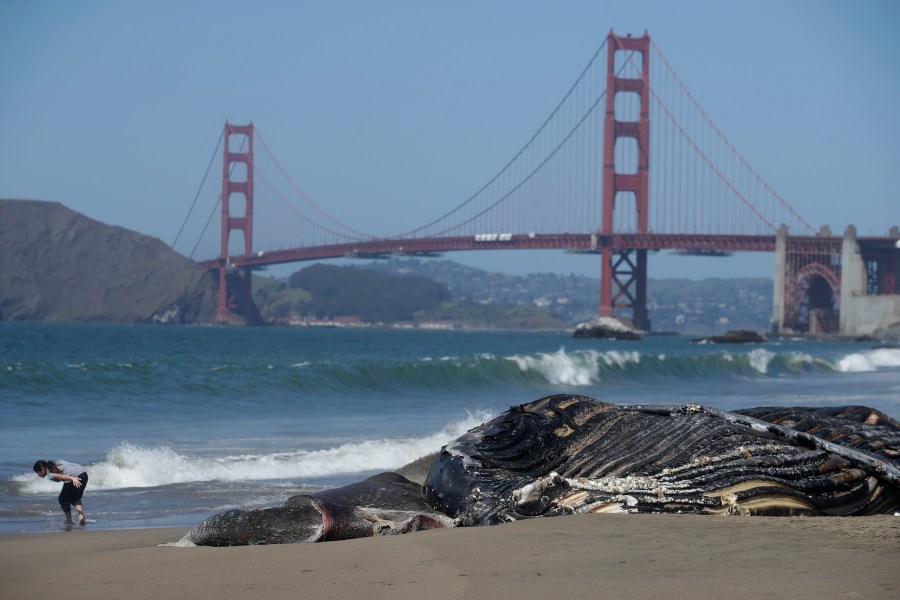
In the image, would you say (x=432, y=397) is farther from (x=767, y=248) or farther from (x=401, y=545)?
(x=767, y=248)

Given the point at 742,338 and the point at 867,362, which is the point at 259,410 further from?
the point at 742,338

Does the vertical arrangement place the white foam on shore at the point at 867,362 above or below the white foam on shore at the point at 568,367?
below

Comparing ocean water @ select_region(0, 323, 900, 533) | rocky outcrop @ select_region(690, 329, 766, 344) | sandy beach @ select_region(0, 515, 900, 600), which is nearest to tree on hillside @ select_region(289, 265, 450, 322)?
rocky outcrop @ select_region(690, 329, 766, 344)

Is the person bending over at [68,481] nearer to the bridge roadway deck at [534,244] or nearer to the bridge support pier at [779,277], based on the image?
the bridge roadway deck at [534,244]

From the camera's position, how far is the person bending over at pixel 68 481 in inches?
288

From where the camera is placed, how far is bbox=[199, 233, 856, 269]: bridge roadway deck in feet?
214

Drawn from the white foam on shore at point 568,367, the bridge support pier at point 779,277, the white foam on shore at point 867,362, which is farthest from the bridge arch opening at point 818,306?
the white foam on shore at point 568,367

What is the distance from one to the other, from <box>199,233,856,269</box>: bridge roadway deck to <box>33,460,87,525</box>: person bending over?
188ft

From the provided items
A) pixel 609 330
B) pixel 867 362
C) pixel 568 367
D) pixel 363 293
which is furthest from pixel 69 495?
pixel 363 293

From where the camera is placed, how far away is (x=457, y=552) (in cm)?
460

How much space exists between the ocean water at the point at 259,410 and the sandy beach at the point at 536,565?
45.1 inches

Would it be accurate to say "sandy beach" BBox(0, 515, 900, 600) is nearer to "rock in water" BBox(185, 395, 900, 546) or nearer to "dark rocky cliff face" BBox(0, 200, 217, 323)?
"rock in water" BBox(185, 395, 900, 546)

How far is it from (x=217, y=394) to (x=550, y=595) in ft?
57.0

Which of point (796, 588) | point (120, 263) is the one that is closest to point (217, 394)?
point (796, 588)
